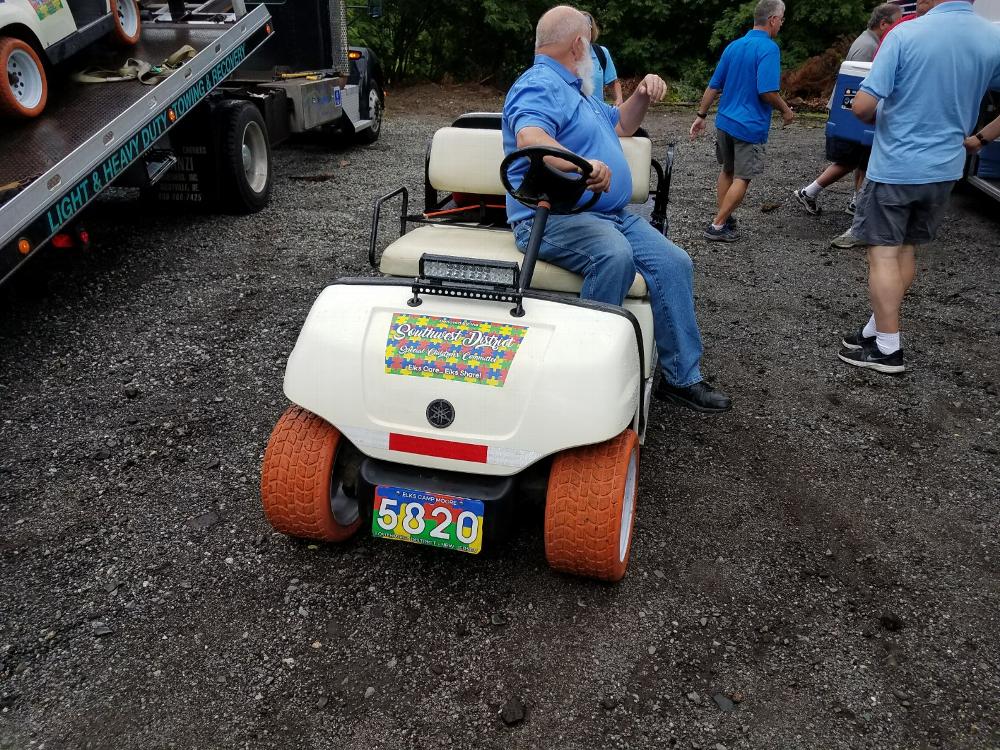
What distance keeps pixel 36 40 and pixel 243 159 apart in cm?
194

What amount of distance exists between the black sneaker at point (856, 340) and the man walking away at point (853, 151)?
2.20 meters

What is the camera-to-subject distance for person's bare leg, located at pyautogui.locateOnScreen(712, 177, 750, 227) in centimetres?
584

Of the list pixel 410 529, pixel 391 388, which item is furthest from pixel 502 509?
pixel 391 388

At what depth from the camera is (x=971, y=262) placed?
5.77 metres

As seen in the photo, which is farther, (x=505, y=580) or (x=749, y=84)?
(x=749, y=84)

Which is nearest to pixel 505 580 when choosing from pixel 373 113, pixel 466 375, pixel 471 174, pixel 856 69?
pixel 466 375

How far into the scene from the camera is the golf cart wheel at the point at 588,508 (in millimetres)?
2285

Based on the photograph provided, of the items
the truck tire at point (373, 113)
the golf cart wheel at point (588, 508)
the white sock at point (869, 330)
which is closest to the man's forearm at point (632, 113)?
the white sock at point (869, 330)

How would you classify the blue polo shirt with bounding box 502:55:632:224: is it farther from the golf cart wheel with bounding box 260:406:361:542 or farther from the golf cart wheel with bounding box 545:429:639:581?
the golf cart wheel with bounding box 260:406:361:542

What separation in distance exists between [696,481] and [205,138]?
4.73 metres

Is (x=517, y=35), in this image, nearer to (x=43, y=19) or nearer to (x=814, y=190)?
(x=814, y=190)

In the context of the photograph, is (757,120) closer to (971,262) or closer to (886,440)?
(971,262)

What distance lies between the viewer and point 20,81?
4418 mm

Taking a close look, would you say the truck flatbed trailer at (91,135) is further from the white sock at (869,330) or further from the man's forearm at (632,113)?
the white sock at (869,330)
